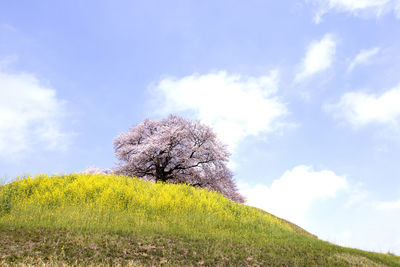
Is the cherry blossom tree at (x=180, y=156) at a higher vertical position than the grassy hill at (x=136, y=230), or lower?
higher

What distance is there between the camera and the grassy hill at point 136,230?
12359mm

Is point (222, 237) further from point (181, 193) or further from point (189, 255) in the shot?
point (181, 193)

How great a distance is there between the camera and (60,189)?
2158cm

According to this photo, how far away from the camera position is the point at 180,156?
102 feet

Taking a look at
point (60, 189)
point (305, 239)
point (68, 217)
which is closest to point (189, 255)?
point (68, 217)

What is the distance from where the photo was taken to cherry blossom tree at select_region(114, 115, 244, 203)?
31.2 m

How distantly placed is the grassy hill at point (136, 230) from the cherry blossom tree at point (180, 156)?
743 cm

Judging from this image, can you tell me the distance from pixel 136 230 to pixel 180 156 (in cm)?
1575

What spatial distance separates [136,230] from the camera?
15656mm

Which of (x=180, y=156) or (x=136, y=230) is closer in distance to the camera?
(x=136, y=230)

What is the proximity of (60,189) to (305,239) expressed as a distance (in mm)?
16161

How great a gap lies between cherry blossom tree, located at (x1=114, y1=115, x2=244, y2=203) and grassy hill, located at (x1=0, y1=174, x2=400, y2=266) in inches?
293

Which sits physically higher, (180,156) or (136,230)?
(180,156)

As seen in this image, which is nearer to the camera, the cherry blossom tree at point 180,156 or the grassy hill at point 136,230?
the grassy hill at point 136,230
